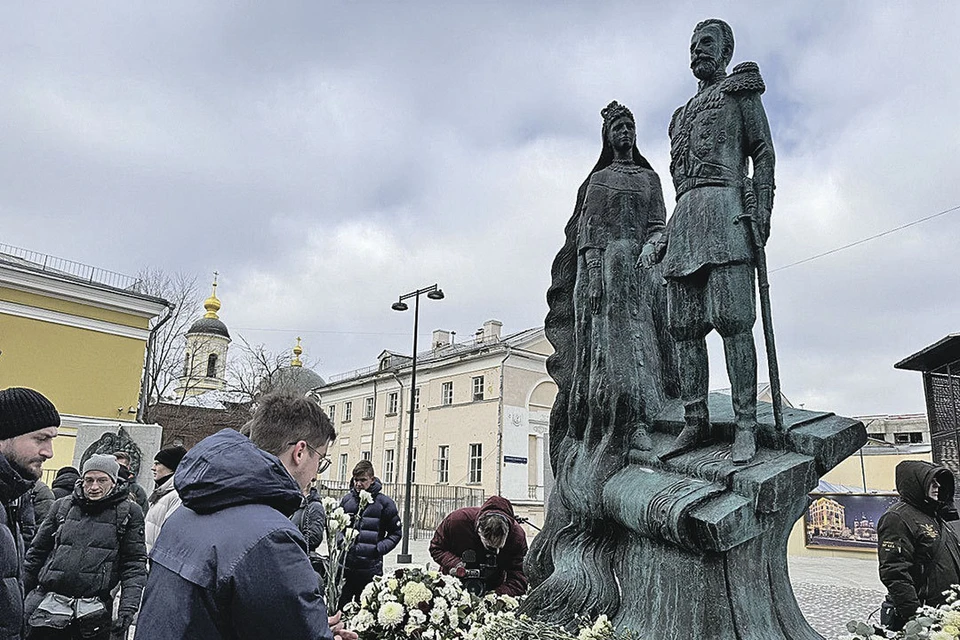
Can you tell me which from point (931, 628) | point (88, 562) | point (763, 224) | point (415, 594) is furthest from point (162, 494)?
point (931, 628)

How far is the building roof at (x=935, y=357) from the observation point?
15281 millimetres

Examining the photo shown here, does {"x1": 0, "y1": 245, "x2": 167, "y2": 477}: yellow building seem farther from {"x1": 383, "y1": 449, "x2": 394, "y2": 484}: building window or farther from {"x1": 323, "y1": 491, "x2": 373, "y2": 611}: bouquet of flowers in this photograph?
{"x1": 323, "y1": 491, "x2": 373, "y2": 611}: bouquet of flowers

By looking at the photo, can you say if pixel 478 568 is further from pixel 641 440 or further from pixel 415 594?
pixel 415 594

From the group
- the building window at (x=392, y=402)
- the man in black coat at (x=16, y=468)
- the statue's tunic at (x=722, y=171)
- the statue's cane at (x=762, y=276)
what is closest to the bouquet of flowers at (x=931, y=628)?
the statue's cane at (x=762, y=276)

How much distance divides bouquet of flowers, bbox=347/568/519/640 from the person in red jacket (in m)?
1.42

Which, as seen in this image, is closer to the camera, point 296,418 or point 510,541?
point 296,418

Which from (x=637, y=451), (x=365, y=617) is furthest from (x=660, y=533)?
(x=365, y=617)

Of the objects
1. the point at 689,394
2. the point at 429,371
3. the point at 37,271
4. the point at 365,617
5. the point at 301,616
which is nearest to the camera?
the point at 301,616

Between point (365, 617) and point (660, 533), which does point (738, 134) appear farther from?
point (365, 617)

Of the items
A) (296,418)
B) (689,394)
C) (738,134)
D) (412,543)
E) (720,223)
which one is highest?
(738,134)

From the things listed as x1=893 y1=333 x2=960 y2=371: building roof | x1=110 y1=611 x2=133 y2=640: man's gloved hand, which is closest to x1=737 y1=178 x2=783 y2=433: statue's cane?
x1=110 y1=611 x2=133 y2=640: man's gloved hand

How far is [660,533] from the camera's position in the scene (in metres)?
3.91

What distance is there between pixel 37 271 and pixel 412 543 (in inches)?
602

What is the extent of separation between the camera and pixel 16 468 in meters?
3.34
